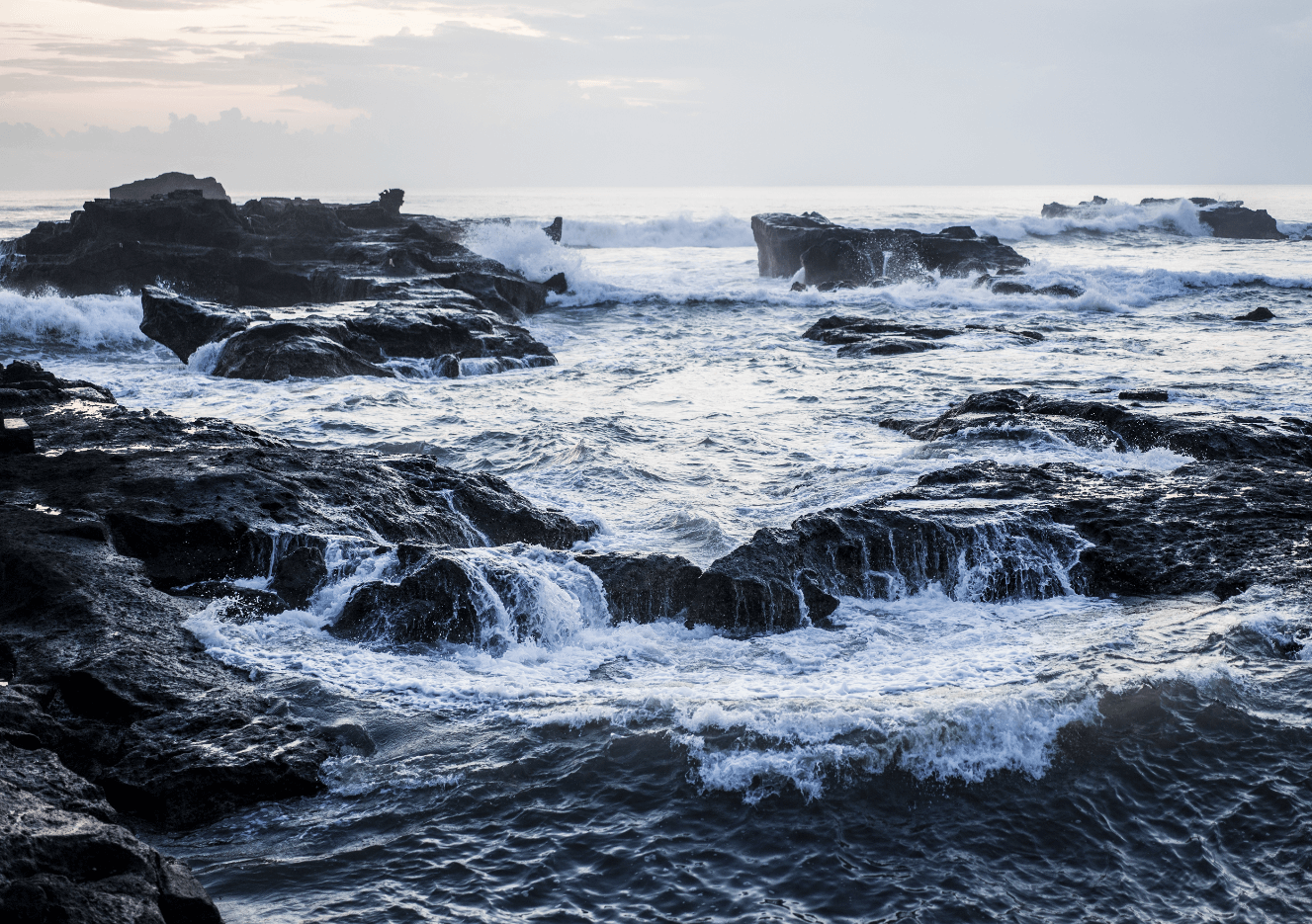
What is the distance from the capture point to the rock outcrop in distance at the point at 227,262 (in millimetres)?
26594

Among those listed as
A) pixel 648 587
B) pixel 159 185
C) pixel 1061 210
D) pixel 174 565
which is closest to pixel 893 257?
pixel 648 587

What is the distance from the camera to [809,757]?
4.86 metres

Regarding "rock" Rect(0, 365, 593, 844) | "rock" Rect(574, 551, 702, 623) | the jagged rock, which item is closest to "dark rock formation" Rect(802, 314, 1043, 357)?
"rock" Rect(0, 365, 593, 844)

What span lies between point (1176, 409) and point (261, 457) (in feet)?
35.9

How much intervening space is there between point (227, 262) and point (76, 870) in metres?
26.9

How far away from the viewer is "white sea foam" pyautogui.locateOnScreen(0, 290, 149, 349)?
72.1 ft

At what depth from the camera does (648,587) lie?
7.39 metres

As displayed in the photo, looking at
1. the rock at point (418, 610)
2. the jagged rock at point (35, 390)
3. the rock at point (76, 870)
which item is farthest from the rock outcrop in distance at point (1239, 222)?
the rock at point (76, 870)

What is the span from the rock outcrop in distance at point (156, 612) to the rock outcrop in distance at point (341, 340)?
Result: 786 cm

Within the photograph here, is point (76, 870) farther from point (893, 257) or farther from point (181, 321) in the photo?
point (893, 257)

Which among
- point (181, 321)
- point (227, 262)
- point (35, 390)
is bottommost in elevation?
point (35, 390)

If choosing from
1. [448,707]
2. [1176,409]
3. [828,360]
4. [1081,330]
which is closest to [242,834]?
[448,707]

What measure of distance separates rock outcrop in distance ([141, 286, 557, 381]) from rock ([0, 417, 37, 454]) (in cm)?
898

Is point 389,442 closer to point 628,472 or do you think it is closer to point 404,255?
point 628,472
